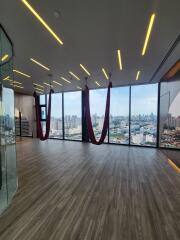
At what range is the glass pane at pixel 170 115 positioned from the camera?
15.9 ft

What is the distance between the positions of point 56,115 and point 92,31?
7.20m

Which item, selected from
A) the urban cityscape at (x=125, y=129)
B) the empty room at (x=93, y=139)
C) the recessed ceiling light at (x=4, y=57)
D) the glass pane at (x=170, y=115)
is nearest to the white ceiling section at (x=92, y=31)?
the empty room at (x=93, y=139)

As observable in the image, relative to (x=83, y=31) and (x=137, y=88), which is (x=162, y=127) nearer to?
(x=137, y=88)

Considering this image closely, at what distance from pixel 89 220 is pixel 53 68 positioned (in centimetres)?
442

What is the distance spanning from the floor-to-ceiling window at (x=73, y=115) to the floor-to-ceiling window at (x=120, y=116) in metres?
2.22

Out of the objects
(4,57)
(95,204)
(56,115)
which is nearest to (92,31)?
(4,57)

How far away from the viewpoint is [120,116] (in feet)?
23.9

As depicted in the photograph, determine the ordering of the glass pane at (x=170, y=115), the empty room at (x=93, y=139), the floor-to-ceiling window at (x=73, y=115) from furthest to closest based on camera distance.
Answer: the floor-to-ceiling window at (x=73, y=115) < the glass pane at (x=170, y=115) < the empty room at (x=93, y=139)

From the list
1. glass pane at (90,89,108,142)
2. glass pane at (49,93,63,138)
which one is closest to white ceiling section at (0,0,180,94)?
glass pane at (90,89,108,142)

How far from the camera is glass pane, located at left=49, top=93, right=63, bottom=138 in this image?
8.98 meters

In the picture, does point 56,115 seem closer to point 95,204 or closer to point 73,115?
point 73,115

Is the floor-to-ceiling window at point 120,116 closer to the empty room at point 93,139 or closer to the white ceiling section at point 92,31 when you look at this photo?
the empty room at point 93,139

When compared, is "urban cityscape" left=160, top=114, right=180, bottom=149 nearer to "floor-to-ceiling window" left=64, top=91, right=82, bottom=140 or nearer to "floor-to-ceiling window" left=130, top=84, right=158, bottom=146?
"floor-to-ceiling window" left=130, top=84, right=158, bottom=146

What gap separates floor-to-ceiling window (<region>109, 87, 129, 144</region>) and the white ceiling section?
2891 millimetres
